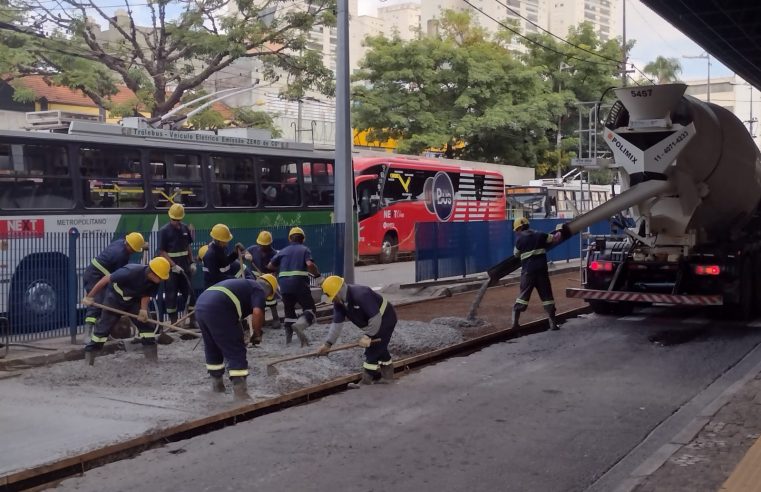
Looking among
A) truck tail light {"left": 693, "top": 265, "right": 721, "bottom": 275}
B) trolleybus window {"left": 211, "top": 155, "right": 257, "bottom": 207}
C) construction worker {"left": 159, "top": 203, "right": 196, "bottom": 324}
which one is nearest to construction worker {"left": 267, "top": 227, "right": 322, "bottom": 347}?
construction worker {"left": 159, "top": 203, "right": 196, "bottom": 324}

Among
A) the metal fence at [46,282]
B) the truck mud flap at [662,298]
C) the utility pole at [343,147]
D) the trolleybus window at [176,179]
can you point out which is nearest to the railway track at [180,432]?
the truck mud flap at [662,298]

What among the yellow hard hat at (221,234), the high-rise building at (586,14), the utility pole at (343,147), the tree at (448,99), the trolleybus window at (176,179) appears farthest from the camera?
the high-rise building at (586,14)

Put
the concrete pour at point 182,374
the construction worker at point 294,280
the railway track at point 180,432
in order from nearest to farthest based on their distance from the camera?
the railway track at point 180,432 < the concrete pour at point 182,374 < the construction worker at point 294,280

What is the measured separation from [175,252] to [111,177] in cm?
216

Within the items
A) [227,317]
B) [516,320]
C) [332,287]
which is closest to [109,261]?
[227,317]

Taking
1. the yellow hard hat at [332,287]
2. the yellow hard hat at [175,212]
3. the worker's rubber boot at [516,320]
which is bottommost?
the worker's rubber boot at [516,320]

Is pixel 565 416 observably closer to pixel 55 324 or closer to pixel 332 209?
pixel 55 324

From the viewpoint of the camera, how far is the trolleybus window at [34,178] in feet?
38.3

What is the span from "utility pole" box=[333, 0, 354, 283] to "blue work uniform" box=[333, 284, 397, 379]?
605cm

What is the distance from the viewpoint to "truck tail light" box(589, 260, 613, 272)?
13.6m

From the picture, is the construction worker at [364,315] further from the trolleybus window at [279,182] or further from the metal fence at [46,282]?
the trolleybus window at [279,182]

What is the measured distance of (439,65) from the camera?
4056cm

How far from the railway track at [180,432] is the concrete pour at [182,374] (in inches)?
10.3

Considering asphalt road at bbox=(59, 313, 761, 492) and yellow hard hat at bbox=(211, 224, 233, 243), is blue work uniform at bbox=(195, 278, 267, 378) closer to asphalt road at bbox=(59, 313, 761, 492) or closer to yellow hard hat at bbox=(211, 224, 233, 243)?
asphalt road at bbox=(59, 313, 761, 492)
